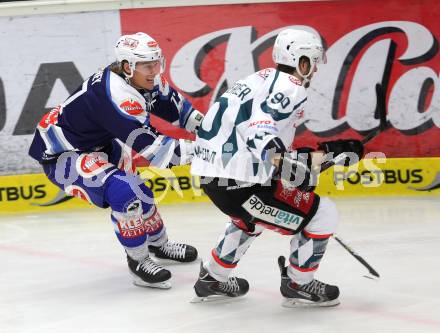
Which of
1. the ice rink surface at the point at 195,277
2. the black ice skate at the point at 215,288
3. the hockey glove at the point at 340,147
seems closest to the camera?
the hockey glove at the point at 340,147

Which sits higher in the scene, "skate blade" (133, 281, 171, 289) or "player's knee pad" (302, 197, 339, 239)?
"player's knee pad" (302, 197, 339, 239)

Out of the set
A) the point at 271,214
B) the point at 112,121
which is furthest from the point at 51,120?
the point at 271,214

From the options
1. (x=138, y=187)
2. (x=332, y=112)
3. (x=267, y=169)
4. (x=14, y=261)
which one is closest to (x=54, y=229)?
(x=14, y=261)

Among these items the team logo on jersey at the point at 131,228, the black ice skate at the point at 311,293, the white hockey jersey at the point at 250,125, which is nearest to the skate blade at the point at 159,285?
the team logo on jersey at the point at 131,228

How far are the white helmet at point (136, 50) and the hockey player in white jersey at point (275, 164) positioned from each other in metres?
0.70

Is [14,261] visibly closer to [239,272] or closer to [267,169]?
[239,272]

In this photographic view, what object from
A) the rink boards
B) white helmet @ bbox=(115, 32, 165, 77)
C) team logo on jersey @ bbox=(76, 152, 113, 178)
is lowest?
the rink boards

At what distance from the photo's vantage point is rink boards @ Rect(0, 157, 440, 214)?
6.36 meters

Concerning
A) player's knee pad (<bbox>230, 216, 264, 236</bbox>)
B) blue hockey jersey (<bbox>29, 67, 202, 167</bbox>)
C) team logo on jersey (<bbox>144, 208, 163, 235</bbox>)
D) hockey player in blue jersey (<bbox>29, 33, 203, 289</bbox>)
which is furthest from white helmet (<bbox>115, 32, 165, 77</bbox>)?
player's knee pad (<bbox>230, 216, 264, 236</bbox>)

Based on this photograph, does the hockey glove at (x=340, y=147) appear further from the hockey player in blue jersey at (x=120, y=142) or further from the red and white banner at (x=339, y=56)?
the red and white banner at (x=339, y=56)

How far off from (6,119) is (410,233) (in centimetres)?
298

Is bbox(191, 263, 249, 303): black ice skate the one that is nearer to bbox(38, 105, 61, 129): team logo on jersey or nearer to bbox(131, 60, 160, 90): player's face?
bbox(131, 60, 160, 90): player's face

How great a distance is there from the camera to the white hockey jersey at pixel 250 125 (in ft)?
11.5

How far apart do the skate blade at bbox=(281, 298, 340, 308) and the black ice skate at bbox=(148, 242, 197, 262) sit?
3.29 feet
